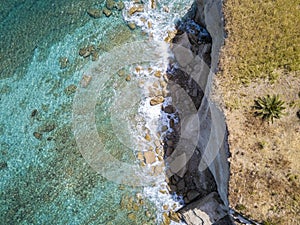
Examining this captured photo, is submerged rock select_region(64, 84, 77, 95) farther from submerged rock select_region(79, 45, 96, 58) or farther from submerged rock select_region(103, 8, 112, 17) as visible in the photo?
submerged rock select_region(103, 8, 112, 17)

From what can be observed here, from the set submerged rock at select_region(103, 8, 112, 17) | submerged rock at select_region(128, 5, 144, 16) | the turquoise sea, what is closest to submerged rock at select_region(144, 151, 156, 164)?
the turquoise sea

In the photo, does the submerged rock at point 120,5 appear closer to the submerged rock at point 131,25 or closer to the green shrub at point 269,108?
the submerged rock at point 131,25

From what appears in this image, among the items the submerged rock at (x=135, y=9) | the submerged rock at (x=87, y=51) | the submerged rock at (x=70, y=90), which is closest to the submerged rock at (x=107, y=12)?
the submerged rock at (x=135, y=9)

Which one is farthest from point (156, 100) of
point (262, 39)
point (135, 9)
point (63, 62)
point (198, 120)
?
point (262, 39)

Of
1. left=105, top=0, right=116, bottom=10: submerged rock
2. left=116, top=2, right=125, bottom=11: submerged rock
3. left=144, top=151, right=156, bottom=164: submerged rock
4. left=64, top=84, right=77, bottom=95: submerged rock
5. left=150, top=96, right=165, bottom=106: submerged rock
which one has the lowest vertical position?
left=144, top=151, right=156, bottom=164: submerged rock

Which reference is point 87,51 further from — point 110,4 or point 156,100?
point 156,100

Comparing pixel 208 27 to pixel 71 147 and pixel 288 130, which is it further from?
pixel 71 147
